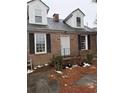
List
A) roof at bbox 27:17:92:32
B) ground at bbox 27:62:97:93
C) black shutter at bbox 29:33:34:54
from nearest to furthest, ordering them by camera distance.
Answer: ground at bbox 27:62:97:93, black shutter at bbox 29:33:34:54, roof at bbox 27:17:92:32

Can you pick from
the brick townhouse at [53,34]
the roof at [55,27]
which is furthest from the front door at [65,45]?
the roof at [55,27]

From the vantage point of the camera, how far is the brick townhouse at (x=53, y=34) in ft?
6.04

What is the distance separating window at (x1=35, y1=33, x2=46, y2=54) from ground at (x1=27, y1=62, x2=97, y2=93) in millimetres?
269

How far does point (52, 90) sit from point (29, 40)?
0.61m

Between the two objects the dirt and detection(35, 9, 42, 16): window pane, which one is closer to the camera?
the dirt

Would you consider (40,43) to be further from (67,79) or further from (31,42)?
(67,79)

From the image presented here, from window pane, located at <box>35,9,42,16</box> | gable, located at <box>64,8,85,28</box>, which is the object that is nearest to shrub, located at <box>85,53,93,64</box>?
gable, located at <box>64,8,85,28</box>

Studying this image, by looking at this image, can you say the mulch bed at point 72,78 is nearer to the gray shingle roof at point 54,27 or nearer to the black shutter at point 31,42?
the black shutter at point 31,42

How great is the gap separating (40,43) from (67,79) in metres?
0.60

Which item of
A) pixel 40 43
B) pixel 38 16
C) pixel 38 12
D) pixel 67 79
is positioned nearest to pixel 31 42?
pixel 40 43

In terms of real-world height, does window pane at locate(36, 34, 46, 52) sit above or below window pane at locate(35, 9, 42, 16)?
below

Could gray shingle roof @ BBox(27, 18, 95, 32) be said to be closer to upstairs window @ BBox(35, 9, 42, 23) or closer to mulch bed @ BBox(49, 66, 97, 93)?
upstairs window @ BBox(35, 9, 42, 23)

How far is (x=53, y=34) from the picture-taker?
1920 millimetres

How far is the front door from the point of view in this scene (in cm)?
185
